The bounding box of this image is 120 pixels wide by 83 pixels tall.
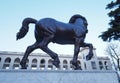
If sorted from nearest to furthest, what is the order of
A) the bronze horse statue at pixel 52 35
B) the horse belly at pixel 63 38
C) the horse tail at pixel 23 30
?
the bronze horse statue at pixel 52 35
the horse tail at pixel 23 30
the horse belly at pixel 63 38

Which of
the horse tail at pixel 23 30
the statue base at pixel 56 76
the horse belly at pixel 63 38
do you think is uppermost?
the horse tail at pixel 23 30

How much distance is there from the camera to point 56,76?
2.50 m

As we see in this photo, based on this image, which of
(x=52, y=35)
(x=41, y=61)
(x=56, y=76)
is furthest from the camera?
(x=41, y=61)

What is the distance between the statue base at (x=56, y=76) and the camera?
2.31 m

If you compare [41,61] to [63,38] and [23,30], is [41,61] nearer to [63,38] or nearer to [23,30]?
[63,38]

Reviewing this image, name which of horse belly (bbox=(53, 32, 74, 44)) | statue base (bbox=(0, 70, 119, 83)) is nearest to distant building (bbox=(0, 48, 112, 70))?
horse belly (bbox=(53, 32, 74, 44))

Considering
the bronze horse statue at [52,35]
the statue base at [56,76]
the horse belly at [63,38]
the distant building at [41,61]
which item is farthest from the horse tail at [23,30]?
the distant building at [41,61]

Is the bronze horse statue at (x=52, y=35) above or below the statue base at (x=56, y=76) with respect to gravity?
above

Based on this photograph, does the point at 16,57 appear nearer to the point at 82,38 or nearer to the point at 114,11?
the point at 114,11

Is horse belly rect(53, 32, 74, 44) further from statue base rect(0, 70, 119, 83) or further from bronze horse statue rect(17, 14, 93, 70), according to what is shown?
statue base rect(0, 70, 119, 83)

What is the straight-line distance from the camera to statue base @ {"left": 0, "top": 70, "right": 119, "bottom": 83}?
2.31 meters

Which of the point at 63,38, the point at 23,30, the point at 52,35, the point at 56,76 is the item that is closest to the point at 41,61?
the point at 63,38

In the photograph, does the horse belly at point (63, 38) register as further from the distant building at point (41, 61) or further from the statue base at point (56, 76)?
the distant building at point (41, 61)

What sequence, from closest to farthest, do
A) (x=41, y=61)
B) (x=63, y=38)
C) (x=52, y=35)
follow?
(x=52, y=35)
(x=63, y=38)
(x=41, y=61)
